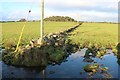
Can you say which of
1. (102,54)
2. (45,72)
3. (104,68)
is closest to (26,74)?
(45,72)

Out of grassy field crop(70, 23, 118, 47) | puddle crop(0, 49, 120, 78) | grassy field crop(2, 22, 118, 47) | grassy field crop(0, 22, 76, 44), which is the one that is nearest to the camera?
puddle crop(0, 49, 120, 78)

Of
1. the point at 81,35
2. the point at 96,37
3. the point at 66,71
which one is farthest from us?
the point at 81,35

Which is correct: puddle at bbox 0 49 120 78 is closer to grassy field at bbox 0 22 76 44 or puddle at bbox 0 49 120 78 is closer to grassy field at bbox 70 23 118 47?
grassy field at bbox 70 23 118 47

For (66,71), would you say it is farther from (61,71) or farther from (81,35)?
(81,35)

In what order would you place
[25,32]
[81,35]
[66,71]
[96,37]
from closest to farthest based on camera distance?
[66,71], [96,37], [81,35], [25,32]

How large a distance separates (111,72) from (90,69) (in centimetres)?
181

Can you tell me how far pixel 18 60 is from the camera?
23.5 meters

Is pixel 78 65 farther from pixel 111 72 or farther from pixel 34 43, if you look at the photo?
pixel 34 43

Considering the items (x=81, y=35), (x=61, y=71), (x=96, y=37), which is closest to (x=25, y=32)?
(x=81, y=35)

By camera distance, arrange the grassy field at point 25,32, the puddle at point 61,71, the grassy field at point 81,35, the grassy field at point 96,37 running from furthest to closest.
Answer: the grassy field at point 25,32 → the grassy field at point 96,37 → the grassy field at point 81,35 → the puddle at point 61,71

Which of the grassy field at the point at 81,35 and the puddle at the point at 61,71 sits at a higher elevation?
the grassy field at the point at 81,35

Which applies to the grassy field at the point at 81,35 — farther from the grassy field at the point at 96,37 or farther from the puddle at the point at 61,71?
the puddle at the point at 61,71

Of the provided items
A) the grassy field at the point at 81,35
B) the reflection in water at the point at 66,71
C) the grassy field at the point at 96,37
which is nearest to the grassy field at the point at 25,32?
the grassy field at the point at 81,35

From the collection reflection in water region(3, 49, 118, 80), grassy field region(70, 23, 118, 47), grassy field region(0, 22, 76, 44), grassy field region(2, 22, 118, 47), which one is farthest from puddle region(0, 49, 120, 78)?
grassy field region(0, 22, 76, 44)
